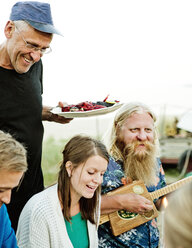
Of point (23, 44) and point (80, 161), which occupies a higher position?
point (23, 44)

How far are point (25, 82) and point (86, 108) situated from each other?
50 cm

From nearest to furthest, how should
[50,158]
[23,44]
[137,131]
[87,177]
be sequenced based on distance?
[87,177] < [23,44] < [137,131] < [50,158]

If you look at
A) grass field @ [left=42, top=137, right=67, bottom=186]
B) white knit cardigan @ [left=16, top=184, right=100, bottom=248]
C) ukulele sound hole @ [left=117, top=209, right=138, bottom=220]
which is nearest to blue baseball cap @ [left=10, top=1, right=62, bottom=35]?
white knit cardigan @ [left=16, top=184, right=100, bottom=248]

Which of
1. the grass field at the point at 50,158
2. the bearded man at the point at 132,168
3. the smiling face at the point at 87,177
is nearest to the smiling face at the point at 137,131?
the bearded man at the point at 132,168

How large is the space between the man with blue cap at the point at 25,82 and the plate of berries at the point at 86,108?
20cm

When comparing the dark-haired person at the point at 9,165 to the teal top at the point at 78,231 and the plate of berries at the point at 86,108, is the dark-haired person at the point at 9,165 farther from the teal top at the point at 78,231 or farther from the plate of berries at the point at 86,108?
the plate of berries at the point at 86,108

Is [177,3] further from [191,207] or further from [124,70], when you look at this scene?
[191,207]

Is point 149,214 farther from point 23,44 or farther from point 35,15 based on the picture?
point 35,15

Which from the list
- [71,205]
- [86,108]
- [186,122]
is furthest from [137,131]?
[71,205]

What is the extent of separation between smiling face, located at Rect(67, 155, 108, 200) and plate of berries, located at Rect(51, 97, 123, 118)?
0.35 metres

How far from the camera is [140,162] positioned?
9.45 feet

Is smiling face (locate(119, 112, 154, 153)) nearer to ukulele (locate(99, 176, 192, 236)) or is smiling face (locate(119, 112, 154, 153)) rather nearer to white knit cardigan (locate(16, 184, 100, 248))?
ukulele (locate(99, 176, 192, 236))

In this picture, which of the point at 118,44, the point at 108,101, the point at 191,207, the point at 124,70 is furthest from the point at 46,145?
the point at 191,207

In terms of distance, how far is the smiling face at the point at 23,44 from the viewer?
2.54m
